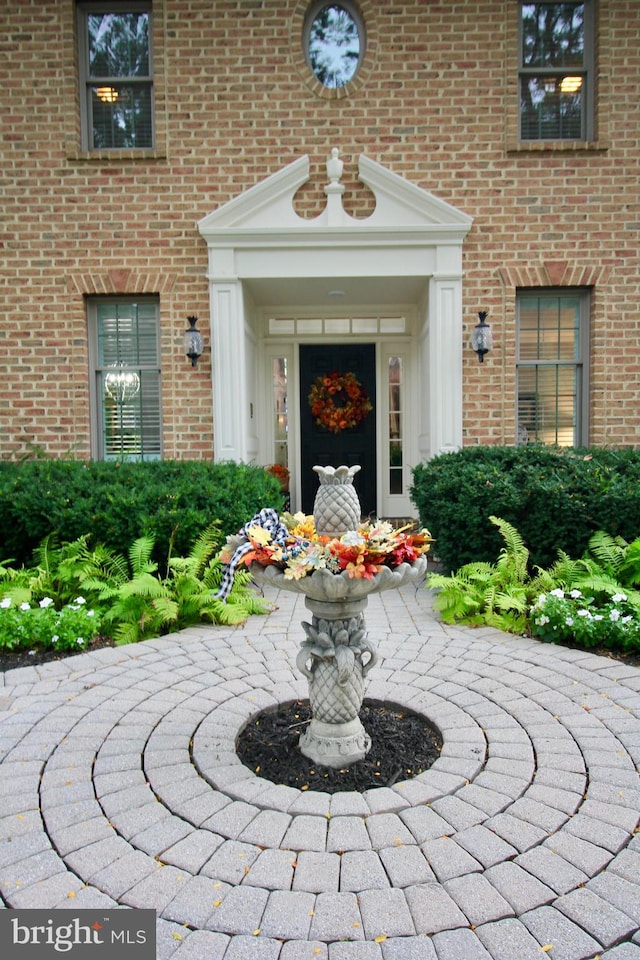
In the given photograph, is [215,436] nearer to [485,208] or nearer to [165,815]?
[485,208]

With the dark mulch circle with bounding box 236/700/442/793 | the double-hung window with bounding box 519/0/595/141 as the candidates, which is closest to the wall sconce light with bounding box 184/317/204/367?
the double-hung window with bounding box 519/0/595/141

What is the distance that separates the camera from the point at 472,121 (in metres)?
6.64

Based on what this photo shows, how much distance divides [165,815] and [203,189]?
6.18m

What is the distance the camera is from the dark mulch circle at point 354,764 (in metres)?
2.50

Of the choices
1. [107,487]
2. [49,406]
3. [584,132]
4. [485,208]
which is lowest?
[107,487]

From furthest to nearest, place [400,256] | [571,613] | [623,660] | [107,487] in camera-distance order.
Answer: [400,256] < [107,487] < [571,613] < [623,660]

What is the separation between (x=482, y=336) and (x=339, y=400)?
207 centimetres

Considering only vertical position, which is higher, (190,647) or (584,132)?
(584,132)

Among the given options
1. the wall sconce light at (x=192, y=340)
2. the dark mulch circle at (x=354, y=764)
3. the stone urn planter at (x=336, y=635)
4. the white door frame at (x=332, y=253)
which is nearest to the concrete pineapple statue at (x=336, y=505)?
the stone urn planter at (x=336, y=635)

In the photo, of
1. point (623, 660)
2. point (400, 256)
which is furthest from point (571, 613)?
point (400, 256)

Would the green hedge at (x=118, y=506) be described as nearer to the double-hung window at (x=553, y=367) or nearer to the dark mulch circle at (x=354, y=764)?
the dark mulch circle at (x=354, y=764)

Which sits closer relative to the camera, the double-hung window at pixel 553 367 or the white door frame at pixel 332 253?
the white door frame at pixel 332 253

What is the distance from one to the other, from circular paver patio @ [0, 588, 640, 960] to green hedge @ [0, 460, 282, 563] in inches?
66.5

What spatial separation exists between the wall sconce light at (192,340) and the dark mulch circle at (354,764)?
4.36 meters
